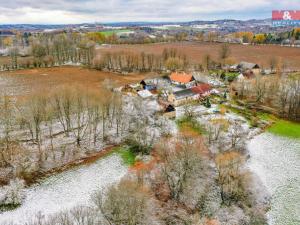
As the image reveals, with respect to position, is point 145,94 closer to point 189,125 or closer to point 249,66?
point 189,125

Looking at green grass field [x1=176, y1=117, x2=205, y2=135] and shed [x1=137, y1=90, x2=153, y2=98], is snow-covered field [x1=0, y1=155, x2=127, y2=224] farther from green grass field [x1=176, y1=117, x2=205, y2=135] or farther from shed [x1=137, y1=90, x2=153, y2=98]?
shed [x1=137, y1=90, x2=153, y2=98]

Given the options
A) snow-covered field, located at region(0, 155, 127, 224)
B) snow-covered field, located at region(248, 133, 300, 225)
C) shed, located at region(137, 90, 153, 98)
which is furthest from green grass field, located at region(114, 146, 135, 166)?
shed, located at region(137, 90, 153, 98)

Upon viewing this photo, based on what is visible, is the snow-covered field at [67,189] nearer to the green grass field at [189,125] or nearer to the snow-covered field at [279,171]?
the green grass field at [189,125]

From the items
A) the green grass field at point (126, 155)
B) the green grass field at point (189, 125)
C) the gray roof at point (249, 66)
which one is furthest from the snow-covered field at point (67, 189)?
the gray roof at point (249, 66)

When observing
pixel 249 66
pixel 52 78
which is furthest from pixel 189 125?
pixel 52 78

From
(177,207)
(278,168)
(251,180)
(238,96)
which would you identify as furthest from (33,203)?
(238,96)
